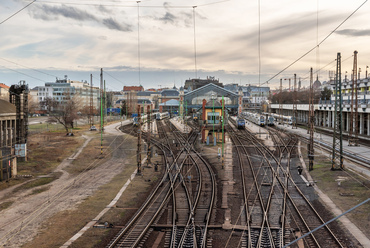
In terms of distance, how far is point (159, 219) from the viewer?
16.1 m

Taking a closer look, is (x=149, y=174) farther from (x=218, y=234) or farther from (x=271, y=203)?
(x=218, y=234)

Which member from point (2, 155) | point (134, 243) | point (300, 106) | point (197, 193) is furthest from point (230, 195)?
point (300, 106)

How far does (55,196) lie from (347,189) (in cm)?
1802

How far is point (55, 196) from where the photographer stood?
66.4 feet

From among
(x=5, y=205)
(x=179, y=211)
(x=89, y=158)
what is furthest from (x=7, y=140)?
(x=179, y=211)

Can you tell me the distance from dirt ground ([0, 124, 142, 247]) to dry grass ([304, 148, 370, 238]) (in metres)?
12.8

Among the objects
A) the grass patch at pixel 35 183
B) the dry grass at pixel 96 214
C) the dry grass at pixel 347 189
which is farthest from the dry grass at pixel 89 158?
the dry grass at pixel 347 189

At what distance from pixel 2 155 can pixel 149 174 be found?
11.1 m

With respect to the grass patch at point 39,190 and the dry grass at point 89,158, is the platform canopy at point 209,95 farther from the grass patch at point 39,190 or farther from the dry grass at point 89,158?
the grass patch at point 39,190

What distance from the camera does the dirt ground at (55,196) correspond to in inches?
563

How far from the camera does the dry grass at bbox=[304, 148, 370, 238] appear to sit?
1595 centimetres

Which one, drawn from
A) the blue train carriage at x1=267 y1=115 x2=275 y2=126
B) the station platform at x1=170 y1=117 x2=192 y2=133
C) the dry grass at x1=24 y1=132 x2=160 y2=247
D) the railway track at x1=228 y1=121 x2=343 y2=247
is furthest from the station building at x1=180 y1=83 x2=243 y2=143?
the dry grass at x1=24 y1=132 x2=160 y2=247

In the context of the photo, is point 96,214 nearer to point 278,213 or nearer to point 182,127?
point 278,213

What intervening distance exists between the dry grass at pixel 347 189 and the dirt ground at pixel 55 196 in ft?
41.9
